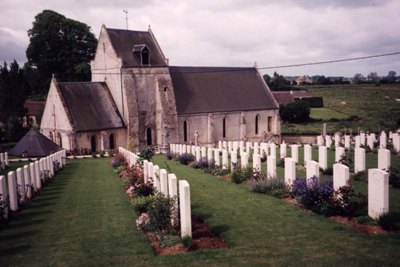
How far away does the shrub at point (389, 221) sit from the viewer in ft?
32.6

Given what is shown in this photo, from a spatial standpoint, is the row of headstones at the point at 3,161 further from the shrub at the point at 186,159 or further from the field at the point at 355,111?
the field at the point at 355,111

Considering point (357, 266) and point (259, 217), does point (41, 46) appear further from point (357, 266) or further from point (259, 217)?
point (357, 266)

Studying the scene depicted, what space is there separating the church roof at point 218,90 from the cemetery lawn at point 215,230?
91.9 feet

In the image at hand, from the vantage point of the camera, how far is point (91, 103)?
38.8 m

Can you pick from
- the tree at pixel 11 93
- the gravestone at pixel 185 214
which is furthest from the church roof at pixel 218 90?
the gravestone at pixel 185 214

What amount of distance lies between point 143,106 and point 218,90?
1020 cm

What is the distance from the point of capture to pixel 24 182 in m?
15.6

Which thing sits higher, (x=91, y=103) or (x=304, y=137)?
(x=91, y=103)

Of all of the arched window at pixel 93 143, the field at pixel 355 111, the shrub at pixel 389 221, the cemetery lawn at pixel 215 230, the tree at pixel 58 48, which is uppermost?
the tree at pixel 58 48

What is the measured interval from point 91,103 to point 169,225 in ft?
101

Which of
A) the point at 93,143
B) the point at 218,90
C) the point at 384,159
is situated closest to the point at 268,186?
the point at 384,159

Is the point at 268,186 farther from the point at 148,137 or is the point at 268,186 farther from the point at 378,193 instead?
the point at 148,137

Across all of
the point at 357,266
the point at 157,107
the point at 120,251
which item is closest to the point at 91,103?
the point at 157,107

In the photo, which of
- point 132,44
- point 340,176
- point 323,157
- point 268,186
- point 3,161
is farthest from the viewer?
point 132,44
